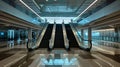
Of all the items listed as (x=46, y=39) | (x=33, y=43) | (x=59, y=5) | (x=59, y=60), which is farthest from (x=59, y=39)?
(x=59, y=60)

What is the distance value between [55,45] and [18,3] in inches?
242

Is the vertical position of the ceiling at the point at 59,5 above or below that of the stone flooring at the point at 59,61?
above

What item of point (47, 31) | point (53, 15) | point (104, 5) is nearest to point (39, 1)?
point (47, 31)

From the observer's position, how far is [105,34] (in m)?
36.3

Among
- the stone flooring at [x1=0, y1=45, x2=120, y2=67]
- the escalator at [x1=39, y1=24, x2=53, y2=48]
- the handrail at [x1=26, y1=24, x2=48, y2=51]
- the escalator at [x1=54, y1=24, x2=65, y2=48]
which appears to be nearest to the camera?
the stone flooring at [x1=0, y1=45, x2=120, y2=67]

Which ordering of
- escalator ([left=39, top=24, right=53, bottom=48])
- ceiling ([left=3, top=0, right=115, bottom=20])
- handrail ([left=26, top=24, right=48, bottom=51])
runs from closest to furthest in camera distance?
handrail ([left=26, top=24, right=48, bottom=51]) → escalator ([left=39, top=24, right=53, bottom=48]) → ceiling ([left=3, top=0, right=115, bottom=20])

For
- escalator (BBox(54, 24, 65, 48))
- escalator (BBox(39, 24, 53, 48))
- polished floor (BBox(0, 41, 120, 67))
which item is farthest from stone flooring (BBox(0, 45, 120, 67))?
escalator (BBox(54, 24, 65, 48))

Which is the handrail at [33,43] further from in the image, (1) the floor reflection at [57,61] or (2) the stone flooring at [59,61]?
(1) the floor reflection at [57,61]

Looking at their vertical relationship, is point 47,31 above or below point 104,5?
below

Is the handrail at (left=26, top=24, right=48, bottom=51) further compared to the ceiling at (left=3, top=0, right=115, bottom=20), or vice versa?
the ceiling at (left=3, top=0, right=115, bottom=20)

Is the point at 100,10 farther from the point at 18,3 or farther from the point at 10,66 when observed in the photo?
the point at 10,66

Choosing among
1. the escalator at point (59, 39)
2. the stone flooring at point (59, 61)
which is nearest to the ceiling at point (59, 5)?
the escalator at point (59, 39)

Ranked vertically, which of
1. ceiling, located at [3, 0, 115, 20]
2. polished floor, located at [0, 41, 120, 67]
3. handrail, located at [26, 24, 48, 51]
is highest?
ceiling, located at [3, 0, 115, 20]

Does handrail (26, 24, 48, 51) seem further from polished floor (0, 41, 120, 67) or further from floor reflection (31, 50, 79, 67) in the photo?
floor reflection (31, 50, 79, 67)
